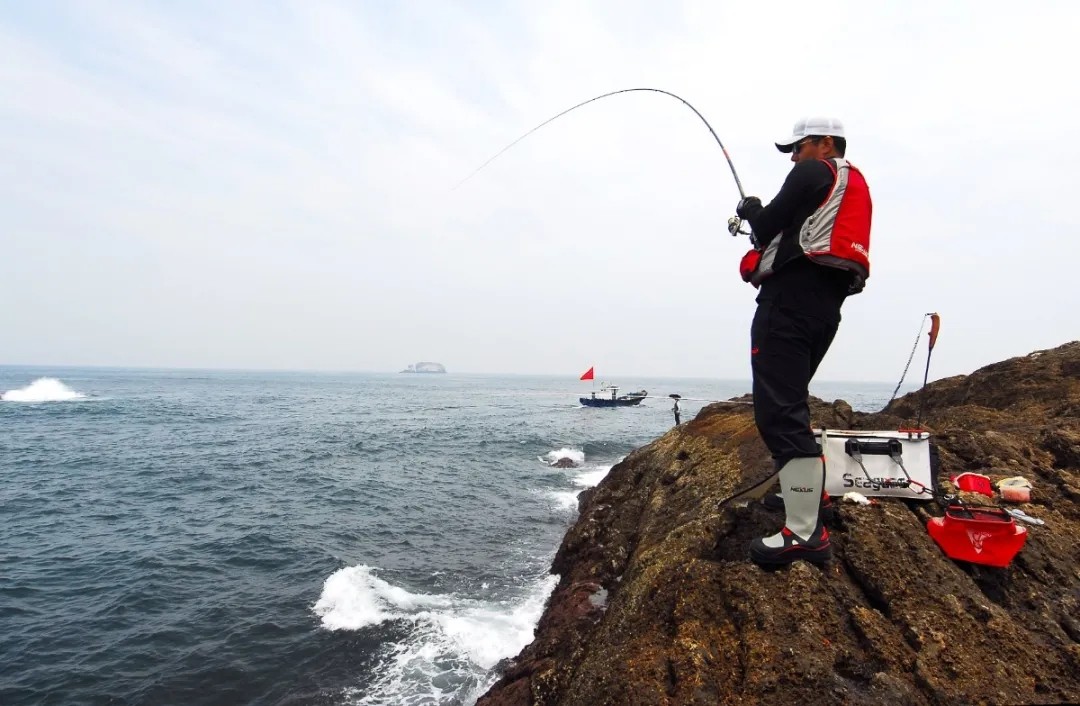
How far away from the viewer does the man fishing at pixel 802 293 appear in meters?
3.56

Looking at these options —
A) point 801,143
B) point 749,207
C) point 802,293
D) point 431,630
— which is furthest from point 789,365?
point 431,630

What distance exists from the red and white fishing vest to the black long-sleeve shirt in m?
0.05

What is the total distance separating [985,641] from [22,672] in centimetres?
1302

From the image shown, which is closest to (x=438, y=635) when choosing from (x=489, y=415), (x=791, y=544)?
(x=791, y=544)

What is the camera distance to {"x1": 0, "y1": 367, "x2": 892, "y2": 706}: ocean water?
339 inches

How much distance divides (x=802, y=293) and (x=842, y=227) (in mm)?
492

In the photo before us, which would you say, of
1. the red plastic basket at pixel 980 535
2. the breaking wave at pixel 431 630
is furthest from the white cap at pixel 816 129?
the breaking wave at pixel 431 630

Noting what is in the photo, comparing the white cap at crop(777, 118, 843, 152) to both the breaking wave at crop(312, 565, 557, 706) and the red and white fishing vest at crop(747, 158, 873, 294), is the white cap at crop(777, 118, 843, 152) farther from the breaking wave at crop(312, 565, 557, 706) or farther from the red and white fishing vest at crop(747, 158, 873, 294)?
the breaking wave at crop(312, 565, 557, 706)

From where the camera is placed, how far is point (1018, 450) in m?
6.12

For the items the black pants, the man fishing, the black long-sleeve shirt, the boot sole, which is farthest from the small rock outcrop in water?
the black long-sleeve shirt

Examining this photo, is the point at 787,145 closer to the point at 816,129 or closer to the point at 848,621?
the point at 816,129

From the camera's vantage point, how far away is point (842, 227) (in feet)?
11.6

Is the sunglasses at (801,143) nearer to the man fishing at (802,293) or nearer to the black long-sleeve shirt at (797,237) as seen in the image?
the man fishing at (802,293)

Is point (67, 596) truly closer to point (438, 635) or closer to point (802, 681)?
point (438, 635)
